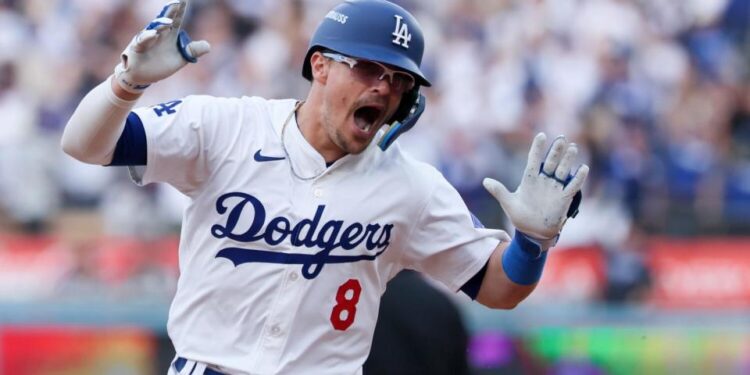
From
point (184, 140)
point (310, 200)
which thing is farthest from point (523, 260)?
point (184, 140)

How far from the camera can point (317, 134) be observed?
432 centimetres

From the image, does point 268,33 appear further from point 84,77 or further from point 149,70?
point 149,70

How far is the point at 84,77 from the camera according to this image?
11.6 metres

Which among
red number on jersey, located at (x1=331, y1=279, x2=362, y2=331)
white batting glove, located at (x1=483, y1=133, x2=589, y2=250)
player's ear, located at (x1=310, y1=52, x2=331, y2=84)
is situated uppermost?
player's ear, located at (x1=310, y1=52, x2=331, y2=84)

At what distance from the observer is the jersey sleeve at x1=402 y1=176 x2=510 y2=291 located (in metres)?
4.40

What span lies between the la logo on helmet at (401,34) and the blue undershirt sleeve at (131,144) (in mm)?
797

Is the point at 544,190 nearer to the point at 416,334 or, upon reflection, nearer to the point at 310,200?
the point at 310,200

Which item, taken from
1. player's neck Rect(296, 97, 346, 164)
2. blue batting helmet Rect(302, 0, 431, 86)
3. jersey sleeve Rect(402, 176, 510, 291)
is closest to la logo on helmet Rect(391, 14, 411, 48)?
blue batting helmet Rect(302, 0, 431, 86)

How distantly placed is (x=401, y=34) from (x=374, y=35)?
0.29 ft

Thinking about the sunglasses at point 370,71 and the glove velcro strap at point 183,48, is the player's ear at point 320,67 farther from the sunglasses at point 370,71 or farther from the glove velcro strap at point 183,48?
the glove velcro strap at point 183,48

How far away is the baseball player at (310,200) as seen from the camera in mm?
4137

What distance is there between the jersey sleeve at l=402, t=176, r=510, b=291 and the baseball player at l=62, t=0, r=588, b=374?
0.08 ft

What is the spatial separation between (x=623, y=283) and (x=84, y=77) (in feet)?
15.4

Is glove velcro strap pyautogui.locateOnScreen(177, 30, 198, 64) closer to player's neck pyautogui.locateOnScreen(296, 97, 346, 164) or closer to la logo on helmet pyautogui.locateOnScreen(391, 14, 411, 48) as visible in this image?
player's neck pyautogui.locateOnScreen(296, 97, 346, 164)
